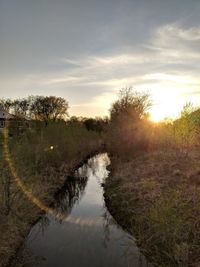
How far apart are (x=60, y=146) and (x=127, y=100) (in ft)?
38.0

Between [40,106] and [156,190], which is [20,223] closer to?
[156,190]

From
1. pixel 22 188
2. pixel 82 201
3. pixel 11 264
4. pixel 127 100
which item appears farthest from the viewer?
pixel 127 100

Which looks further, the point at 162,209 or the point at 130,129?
the point at 130,129

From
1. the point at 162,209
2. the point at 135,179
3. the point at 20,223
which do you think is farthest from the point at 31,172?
the point at 162,209

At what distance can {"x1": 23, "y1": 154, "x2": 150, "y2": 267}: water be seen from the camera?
11.0m

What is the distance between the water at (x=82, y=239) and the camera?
10969 millimetres

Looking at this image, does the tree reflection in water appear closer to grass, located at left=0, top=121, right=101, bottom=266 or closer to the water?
the water

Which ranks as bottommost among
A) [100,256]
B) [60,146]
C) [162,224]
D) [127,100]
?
[100,256]

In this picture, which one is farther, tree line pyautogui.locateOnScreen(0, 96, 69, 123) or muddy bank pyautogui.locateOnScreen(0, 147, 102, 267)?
tree line pyautogui.locateOnScreen(0, 96, 69, 123)

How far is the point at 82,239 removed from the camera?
13.0m

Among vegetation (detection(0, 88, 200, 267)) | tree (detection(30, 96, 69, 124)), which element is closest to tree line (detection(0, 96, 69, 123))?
tree (detection(30, 96, 69, 124))

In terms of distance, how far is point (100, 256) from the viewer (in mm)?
11398

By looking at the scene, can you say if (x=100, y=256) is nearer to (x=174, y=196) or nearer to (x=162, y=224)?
(x=162, y=224)

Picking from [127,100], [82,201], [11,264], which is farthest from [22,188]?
[127,100]
